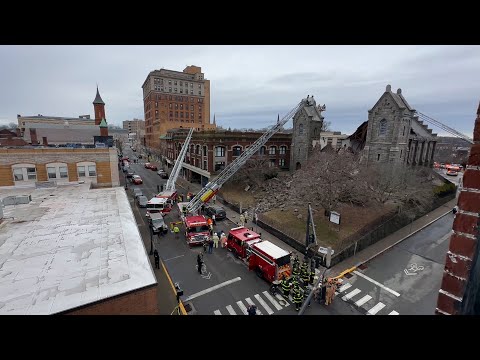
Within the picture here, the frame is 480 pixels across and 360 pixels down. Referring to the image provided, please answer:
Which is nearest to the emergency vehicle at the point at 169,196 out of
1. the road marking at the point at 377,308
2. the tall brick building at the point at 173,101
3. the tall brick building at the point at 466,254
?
the road marking at the point at 377,308

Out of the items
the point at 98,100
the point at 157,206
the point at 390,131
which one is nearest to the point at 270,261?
the point at 157,206

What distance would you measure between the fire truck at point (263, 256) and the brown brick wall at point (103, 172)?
1722 centimetres

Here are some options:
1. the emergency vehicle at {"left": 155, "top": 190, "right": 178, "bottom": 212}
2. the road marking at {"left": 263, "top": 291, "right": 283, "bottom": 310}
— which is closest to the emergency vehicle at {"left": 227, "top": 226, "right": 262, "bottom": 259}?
the road marking at {"left": 263, "top": 291, "right": 283, "bottom": 310}

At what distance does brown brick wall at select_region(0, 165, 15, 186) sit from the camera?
23.0m

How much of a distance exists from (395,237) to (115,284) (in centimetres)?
2316

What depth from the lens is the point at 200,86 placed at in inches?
3708

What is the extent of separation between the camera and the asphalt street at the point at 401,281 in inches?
543

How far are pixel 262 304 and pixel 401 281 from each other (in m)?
9.75

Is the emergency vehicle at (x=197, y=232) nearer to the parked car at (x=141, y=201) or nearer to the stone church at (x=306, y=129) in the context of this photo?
the parked car at (x=141, y=201)

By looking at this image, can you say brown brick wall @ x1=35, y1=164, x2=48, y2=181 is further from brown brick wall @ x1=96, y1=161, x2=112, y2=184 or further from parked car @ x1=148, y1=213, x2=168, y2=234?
parked car @ x1=148, y1=213, x2=168, y2=234

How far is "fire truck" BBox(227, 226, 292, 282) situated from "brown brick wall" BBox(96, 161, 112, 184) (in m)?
17.2

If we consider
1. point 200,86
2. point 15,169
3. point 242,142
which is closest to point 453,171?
point 242,142

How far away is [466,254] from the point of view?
249 cm
